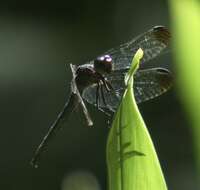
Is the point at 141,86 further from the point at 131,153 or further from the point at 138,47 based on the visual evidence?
the point at 131,153

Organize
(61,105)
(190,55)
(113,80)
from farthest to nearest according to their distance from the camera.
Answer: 1. (61,105)
2. (113,80)
3. (190,55)

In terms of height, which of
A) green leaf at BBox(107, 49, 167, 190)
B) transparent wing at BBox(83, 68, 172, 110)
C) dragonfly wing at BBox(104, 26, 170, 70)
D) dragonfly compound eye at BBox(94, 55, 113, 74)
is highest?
dragonfly wing at BBox(104, 26, 170, 70)

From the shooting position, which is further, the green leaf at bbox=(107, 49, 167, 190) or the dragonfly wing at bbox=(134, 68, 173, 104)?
the dragonfly wing at bbox=(134, 68, 173, 104)

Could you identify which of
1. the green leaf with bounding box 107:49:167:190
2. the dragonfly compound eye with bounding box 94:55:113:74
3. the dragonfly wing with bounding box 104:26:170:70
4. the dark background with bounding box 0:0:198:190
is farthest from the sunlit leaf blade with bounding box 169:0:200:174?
the dark background with bounding box 0:0:198:190

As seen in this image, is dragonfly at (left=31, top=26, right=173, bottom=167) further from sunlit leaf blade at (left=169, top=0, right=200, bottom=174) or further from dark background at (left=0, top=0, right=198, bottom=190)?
dark background at (left=0, top=0, right=198, bottom=190)

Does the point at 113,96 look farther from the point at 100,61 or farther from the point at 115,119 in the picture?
the point at 115,119

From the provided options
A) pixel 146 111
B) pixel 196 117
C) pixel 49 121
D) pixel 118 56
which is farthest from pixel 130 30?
pixel 196 117

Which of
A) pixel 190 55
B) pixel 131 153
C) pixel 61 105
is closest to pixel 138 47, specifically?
pixel 190 55
